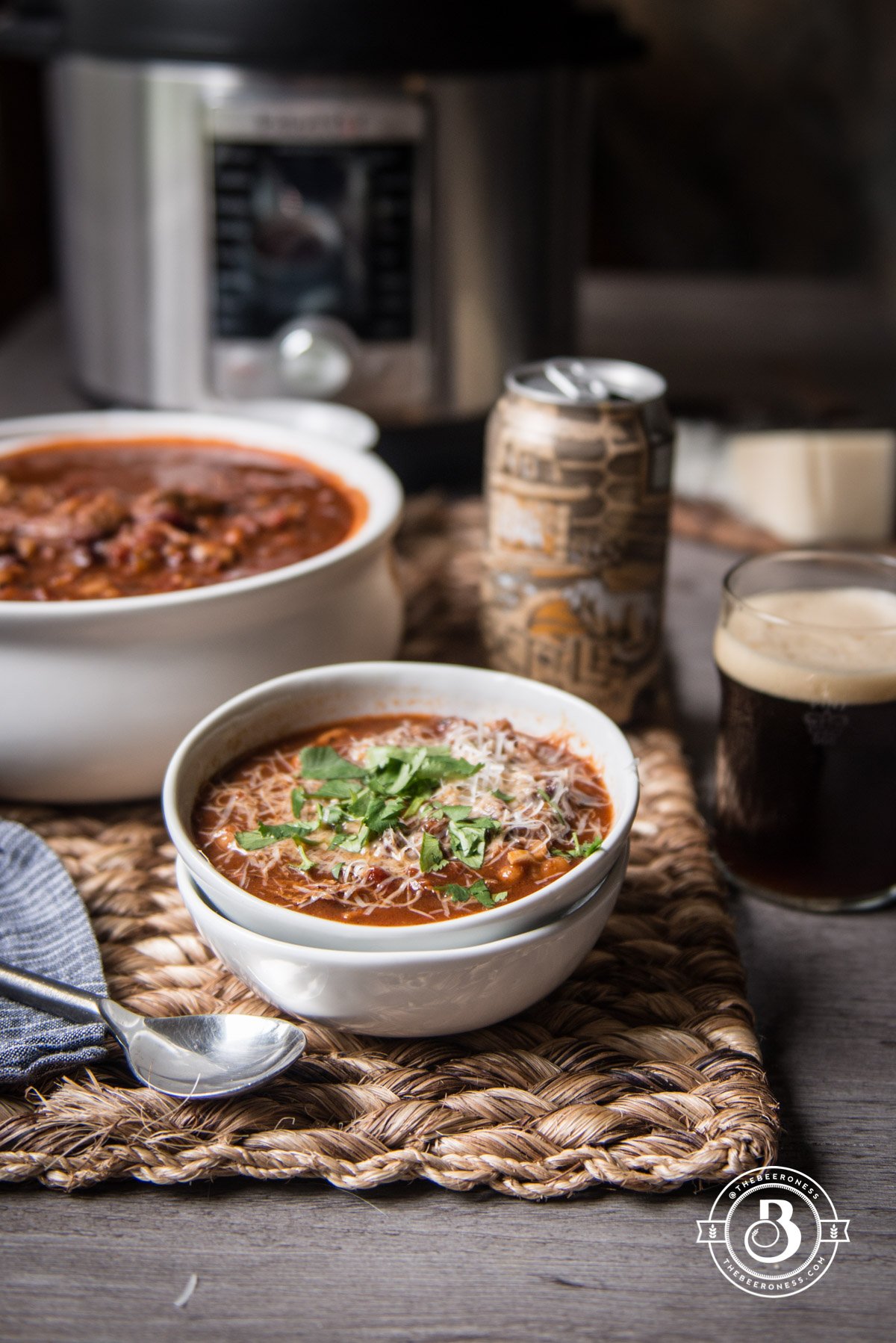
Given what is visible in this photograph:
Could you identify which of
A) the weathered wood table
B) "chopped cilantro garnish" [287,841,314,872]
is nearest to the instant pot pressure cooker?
"chopped cilantro garnish" [287,841,314,872]

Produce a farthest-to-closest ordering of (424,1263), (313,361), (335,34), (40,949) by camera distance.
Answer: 1. (313,361)
2. (335,34)
3. (40,949)
4. (424,1263)

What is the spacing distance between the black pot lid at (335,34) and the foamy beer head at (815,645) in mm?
833

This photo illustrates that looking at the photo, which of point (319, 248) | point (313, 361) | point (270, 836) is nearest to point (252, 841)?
point (270, 836)

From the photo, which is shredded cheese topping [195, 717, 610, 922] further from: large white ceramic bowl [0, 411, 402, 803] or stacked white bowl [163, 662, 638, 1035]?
large white ceramic bowl [0, 411, 402, 803]

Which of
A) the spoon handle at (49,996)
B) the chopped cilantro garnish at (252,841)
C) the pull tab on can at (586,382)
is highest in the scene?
the pull tab on can at (586,382)

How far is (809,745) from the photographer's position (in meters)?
1.07

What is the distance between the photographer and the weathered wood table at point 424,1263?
2.45 ft

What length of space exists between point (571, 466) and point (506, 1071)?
0.55 m

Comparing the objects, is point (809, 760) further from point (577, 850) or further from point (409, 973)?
point (409, 973)

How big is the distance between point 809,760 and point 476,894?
0.34 meters

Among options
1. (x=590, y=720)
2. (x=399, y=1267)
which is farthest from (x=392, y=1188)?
(x=590, y=720)

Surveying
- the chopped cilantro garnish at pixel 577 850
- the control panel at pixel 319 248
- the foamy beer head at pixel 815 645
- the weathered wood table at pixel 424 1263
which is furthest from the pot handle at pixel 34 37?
the weathered wood table at pixel 424 1263

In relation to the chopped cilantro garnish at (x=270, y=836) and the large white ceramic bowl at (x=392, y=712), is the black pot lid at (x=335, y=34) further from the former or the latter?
the chopped cilantro garnish at (x=270, y=836)

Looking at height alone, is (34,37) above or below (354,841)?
above
